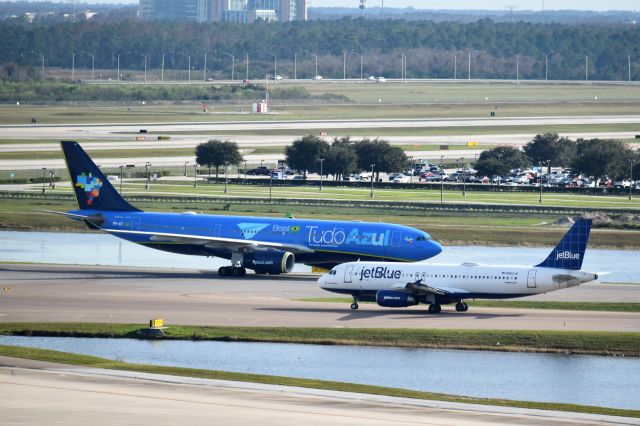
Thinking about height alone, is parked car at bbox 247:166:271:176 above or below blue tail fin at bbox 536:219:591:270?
above

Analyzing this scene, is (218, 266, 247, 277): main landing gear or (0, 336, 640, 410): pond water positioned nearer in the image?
(0, 336, 640, 410): pond water

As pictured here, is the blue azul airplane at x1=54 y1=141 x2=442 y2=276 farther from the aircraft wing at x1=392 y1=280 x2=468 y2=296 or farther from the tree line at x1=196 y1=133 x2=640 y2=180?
the tree line at x1=196 y1=133 x2=640 y2=180

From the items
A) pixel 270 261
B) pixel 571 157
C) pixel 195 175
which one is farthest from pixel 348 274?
pixel 571 157

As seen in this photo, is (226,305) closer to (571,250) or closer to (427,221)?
(571,250)

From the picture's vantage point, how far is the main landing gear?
9000 centimetres

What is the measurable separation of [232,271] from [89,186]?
Answer: 41.9ft

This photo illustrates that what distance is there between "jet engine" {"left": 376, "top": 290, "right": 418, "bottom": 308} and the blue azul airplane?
11.8 metres

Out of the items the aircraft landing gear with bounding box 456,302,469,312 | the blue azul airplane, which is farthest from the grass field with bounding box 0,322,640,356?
the blue azul airplane

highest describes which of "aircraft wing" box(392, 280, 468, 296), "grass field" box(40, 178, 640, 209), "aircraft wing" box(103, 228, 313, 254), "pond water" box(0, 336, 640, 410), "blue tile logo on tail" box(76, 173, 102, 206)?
"blue tile logo on tail" box(76, 173, 102, 206)

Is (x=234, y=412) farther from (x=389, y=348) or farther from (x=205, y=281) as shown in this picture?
(x=205, y=281)

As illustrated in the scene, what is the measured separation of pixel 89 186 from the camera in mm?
94750

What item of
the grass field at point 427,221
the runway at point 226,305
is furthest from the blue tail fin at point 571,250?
the grass field at point 427,221

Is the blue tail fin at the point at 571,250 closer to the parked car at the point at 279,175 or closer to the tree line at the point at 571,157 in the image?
the tree line at the point at 571,157

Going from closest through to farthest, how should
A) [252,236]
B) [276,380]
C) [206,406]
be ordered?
[206,406], [276,380], [252,236]
